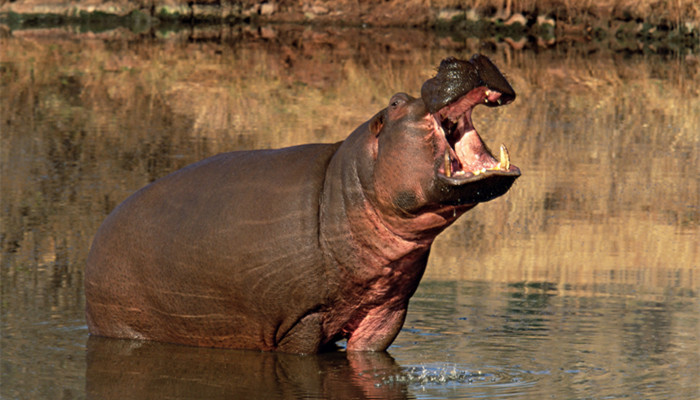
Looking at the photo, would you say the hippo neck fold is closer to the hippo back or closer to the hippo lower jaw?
the hippo back

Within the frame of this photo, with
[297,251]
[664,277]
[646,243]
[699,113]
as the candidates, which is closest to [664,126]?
[699,113]

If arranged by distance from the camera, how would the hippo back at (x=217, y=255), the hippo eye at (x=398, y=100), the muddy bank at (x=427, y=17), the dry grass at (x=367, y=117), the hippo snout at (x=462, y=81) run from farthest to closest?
the muddy bank at (x=427, y=17) < the dry grass at (x=367, y=117) < the hippo back at (x=217, y=255) < the hippo eye at (x=398, y=100) < the hippo snout at (x=462, y=81)

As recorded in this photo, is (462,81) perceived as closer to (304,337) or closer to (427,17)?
(304,337)

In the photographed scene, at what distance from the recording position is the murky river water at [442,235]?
6.44 m

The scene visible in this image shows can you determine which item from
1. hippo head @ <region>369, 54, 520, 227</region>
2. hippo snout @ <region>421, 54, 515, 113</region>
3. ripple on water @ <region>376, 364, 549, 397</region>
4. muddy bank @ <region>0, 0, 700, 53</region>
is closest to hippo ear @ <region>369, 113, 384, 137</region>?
hippo head @ <region>369, 54, 520, 227</region>

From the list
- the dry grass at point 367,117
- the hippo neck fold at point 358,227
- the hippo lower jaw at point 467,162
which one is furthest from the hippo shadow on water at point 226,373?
the dry grass at point 367,117

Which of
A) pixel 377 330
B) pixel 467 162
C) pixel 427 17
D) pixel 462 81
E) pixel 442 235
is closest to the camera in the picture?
pixel 462 81

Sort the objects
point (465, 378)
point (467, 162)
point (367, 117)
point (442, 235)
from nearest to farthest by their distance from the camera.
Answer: point (467, 162), point (465, 378), point (442, 235), point (367, 117)

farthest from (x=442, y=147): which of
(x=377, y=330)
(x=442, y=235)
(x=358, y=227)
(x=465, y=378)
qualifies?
(x=442, y=235)

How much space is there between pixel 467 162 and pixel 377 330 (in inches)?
46.9

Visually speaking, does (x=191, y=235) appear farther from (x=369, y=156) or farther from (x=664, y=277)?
(x=664, y=277)

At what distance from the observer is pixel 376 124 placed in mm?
6270

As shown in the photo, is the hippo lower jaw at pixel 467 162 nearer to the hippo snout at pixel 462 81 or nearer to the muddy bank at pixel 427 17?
the hippo snout at pixel 462 81

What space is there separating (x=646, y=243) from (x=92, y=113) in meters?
9.18
